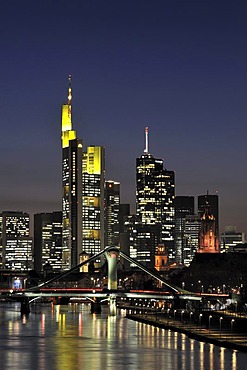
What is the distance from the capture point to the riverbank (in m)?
104

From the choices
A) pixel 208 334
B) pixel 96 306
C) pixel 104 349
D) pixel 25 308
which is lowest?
pixel 104 349

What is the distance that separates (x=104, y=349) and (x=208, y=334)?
13635 millimetres

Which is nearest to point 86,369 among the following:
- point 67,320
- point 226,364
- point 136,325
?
point 226,364

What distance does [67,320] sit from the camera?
16562 cm

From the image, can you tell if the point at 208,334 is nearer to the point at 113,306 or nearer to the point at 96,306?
the point at 113,306

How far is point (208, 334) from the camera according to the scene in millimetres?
117438

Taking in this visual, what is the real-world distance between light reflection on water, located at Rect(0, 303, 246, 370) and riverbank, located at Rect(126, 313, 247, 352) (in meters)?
1.10

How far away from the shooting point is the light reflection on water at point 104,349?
92750mm

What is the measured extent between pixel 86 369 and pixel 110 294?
99571mm

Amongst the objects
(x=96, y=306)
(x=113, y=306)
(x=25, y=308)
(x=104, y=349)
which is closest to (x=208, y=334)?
(x=104, y=349)

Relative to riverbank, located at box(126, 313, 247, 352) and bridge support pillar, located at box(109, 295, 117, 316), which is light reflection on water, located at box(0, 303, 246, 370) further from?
bridge support pillar, located at box(109, 295, 117, 316)

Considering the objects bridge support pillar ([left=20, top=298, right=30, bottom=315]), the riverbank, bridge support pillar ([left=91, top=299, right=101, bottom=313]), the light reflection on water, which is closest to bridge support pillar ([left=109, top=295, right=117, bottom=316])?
bridge support pillar ([left=91, top=299, right=101, bottom=313])

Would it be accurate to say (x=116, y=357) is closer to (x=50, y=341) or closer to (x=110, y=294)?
(x=50, y=341)

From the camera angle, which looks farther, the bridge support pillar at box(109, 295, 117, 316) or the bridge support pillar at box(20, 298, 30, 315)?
the bridge support pillar at box(20, 298, 30, 315)
